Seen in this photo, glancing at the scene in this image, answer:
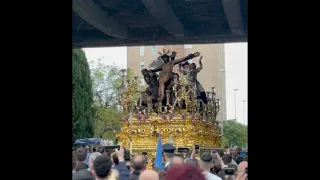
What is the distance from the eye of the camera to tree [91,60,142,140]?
136 ft

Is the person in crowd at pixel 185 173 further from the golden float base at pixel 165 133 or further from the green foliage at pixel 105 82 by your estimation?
the green foliage at pixel 105 82

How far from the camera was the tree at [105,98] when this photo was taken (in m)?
41.4

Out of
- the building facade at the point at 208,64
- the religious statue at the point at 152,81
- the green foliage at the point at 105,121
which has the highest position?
the building facade at the point at 208,64

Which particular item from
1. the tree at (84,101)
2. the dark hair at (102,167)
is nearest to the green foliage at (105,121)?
the tree at (84,101)

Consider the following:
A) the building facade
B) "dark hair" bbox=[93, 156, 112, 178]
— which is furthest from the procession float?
the building facade

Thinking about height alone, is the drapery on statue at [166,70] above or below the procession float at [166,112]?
above

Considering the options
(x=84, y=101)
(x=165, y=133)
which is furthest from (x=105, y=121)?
(x=165, y=133)

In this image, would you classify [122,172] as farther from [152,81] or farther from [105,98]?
[105,98]

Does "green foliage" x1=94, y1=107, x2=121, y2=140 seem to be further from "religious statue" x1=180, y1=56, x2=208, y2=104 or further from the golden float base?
the golden float base
